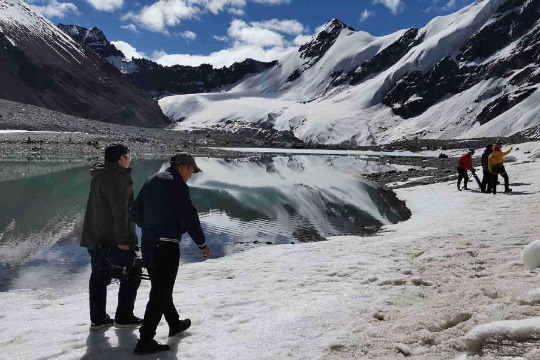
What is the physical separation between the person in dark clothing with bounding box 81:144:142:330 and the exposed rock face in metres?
153

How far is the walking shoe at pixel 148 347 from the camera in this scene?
235 inches

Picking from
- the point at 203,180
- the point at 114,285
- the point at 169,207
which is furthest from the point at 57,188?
the point at 169,207

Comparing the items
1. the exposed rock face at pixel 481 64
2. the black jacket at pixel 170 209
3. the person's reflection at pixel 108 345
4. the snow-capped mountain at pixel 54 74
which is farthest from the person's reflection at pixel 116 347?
the exposed rock face at pixel 481 64

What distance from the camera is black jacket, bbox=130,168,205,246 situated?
237 inches

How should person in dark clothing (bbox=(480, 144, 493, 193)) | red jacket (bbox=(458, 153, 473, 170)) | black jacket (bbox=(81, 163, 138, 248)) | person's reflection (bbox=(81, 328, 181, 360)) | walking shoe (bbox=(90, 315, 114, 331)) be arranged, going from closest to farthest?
person's reflection (bbox=(81, 328, 181, 360)) → black jacket (bbox=(81, 163, 138, 248)) → walking shoe (bbox=(90, 315, 114, 331)) → person in dark clothing (bbox=(480, 144, 493, 193)) → red jacket (bbox=(458, 153, 473, 170))

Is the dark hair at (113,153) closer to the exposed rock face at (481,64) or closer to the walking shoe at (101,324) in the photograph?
the walking shoe at (101,324)

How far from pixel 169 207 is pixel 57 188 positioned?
2750 cm

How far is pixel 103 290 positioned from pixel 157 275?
4.63 ft

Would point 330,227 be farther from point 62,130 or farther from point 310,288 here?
point 62,130

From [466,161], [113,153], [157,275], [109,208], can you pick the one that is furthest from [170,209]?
[466,161]

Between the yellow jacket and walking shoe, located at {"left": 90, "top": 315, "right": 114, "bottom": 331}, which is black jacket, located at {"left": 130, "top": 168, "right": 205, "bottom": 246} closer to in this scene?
walking shoe, located at {"left": 90, "top": 315, "right": 114, "bottom": 331}

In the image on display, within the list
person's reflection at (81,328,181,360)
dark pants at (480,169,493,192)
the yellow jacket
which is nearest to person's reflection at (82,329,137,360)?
person's reflection at (81,328,181,360)

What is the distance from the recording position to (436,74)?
176500 millimetres

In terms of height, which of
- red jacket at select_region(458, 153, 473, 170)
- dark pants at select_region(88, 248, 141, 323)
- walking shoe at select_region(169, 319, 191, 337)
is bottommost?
walking shoe at select_region(169, 319, 191, 337)
